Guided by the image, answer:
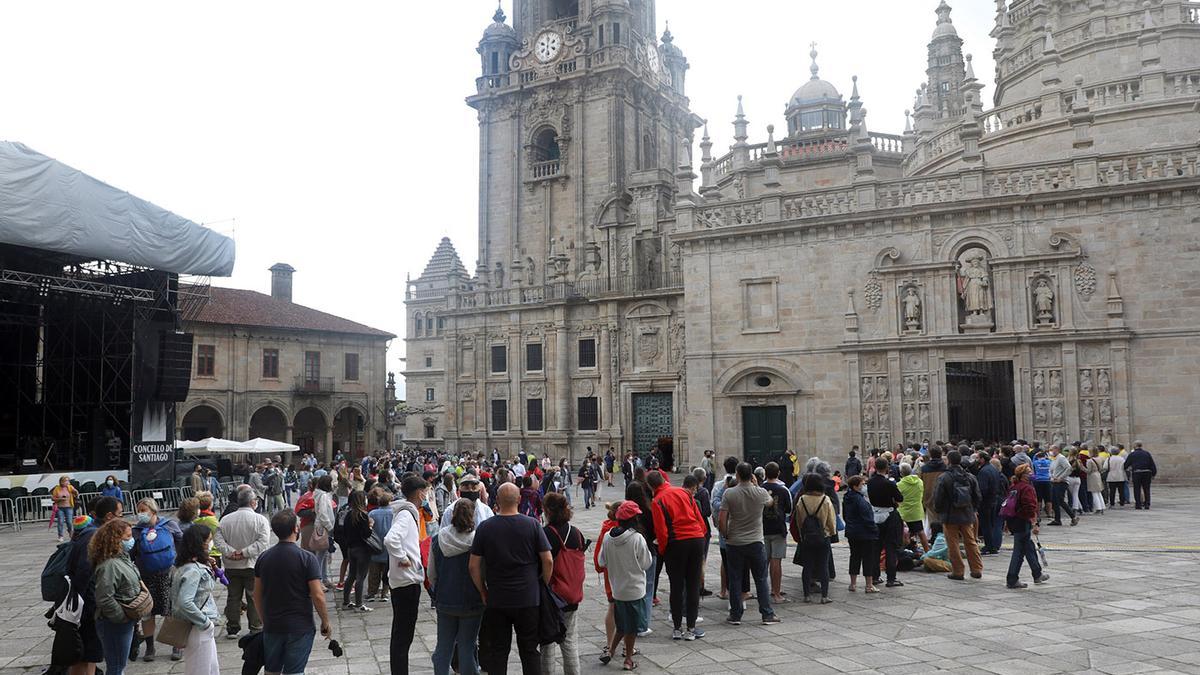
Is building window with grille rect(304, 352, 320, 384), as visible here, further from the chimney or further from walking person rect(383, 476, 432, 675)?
walking person rect(383, 476, 432, 675)

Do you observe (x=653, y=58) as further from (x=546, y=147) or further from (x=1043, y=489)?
(x=1043, y=489)

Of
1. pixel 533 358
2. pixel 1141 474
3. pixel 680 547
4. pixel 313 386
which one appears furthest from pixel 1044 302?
pixel 313 386

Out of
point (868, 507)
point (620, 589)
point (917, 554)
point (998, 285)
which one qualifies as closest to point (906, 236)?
point (998, 285)

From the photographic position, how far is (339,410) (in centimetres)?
4656

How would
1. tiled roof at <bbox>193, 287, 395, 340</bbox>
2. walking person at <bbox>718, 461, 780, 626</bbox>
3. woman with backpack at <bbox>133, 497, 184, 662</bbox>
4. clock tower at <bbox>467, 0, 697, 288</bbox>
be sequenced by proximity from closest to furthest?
1. woman with backpack at <bbox>133, 497, 184, 662</bbox>
2. walking person at <bbox>718, 461, 780, 626</bbox>
3. clock tower at <bbox>467, 0, 697, 288</bbox>
4. tiled roof at <bbox>193, 287, 395, 340</bbox>

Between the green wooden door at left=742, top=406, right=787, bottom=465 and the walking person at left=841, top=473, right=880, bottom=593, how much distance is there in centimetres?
1493

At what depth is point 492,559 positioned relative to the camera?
6.01 m

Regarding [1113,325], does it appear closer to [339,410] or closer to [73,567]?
[73,567]

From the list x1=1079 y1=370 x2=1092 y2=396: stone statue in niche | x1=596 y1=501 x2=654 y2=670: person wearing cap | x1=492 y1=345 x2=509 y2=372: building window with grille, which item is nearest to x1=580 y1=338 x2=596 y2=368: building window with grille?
x1=492 y1=345 x2=509 y2=372: building window with grille

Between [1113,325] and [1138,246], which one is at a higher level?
[1138,246]

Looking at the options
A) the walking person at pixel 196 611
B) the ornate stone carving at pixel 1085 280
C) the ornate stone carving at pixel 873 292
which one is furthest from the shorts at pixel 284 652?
the ornate stone carving at pixel 1085 280

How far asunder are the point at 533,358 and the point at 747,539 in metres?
31.1

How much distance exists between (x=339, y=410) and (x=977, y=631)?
139 feet

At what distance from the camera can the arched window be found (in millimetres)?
43344
